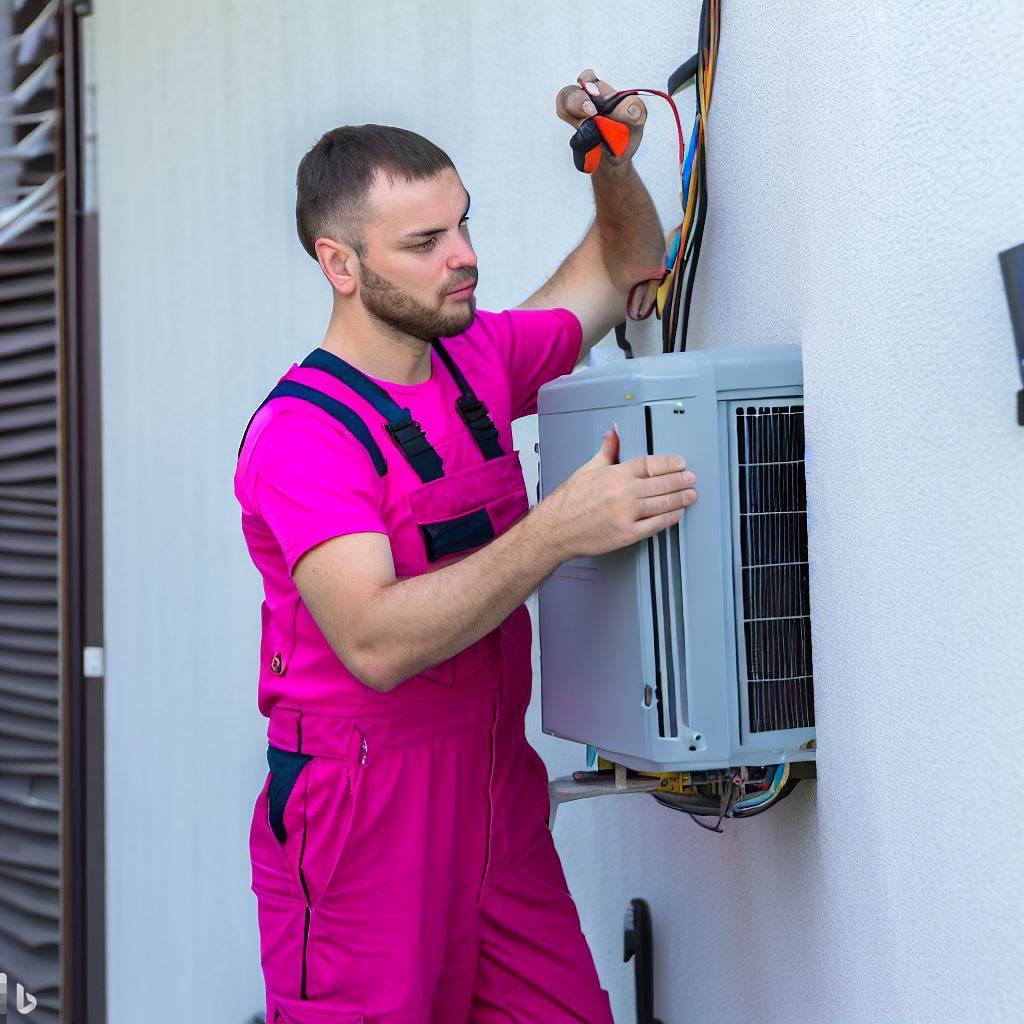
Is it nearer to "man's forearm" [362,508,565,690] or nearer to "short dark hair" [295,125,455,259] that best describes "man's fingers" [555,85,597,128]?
"short dark hair" [295,125,455,259]

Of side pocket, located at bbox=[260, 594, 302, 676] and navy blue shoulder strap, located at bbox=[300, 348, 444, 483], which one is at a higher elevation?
navy blue shoulder strap, located at bbox=[300, 348, 444, 483]

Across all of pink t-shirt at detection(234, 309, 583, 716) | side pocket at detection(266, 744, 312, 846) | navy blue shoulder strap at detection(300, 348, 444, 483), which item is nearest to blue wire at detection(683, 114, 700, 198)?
pink t-shirt at detection(234, 309, 583, 716)

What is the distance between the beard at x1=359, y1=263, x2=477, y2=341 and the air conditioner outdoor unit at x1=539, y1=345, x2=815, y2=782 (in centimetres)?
24

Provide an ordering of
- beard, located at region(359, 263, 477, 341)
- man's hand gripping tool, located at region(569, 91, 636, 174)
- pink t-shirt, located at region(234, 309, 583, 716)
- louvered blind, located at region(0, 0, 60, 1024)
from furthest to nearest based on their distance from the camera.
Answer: louvered blind, located at region(0, 0, 60, 1024) → man's hand gripping tool, located at region(569, 91, 636, 174) → beard, located at region(359, 263, 477, 341) → pink t-shirt, located at region(234, 309, 583, 716)

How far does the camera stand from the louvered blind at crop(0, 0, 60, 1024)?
141 inches

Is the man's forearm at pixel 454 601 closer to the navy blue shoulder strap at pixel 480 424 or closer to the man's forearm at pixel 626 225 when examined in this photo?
the navy blue shoulder strap at pixel 480 424

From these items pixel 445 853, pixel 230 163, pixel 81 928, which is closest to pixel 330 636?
pixel 445 853

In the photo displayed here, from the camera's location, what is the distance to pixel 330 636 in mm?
1634

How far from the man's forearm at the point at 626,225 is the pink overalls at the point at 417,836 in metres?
0.38

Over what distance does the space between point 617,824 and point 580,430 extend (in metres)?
1.11

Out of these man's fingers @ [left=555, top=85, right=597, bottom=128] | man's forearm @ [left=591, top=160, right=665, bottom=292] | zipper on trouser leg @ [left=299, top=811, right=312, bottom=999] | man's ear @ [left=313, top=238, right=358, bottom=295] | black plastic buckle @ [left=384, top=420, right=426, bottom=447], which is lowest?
zipper on trouser leg @ [left=299, top=811, right=312, bottom=999]

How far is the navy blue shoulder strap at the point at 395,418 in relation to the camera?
1737 millimetres

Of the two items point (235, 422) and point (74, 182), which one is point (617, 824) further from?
point (74, 182)

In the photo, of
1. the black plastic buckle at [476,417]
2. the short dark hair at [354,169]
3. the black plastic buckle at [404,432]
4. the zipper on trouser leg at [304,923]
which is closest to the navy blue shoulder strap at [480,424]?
the black plastic buckle at [476,417]
